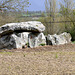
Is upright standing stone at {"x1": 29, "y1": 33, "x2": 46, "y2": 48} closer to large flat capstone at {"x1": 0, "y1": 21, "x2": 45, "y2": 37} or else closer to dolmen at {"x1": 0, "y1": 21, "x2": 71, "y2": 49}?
dolmen at {"x1": 0, "y1": 21, "x2": 71, "y2": 49}

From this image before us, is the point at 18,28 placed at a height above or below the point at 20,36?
above

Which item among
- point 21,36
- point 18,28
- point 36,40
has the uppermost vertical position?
point 18,28

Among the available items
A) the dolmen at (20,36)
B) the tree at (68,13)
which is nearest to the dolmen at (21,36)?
the dolmen at (20,36)

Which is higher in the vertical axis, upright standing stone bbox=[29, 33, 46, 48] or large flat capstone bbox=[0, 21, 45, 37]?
large flat capstone bbox=[0, 21, 45, 37]

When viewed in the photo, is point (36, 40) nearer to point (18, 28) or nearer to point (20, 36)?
point (20, 36)

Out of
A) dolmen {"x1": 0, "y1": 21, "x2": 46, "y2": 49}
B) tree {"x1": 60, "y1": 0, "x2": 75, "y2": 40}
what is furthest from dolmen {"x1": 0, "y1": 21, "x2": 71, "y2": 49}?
tree {"x1": 60, "y1": 0, "x2": 75, "y2": 40}

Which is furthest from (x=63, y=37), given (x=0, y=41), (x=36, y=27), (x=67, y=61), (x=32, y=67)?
(x=32, y=67)

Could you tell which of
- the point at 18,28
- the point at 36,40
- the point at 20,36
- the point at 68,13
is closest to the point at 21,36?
the point at 20,36

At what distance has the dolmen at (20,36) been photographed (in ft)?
30.3

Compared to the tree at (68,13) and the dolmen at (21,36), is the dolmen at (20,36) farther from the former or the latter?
the tree at (68,13)

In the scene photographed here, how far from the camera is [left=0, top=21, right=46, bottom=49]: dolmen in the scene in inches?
364

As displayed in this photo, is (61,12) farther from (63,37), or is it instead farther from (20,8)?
(20,8)

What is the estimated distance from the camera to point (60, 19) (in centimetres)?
1515

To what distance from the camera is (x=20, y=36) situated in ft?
31.6
